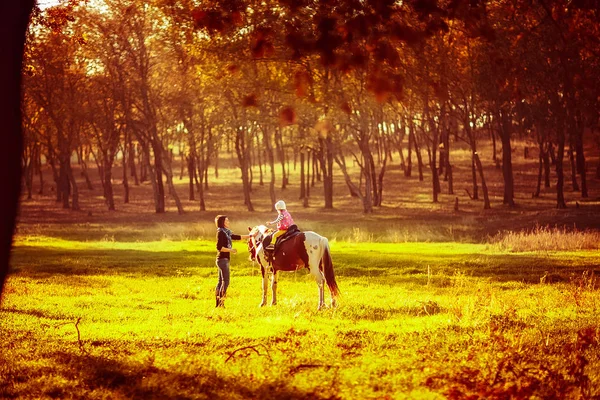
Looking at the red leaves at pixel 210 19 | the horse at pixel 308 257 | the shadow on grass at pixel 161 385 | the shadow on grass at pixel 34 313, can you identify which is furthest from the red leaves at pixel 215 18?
the shadow on grass at pixel 34 313

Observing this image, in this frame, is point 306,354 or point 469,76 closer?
point 306,354

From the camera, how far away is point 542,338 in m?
13.4

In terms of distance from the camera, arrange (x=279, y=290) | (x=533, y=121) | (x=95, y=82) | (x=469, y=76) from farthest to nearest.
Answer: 1. (x=95, y=82)
2. (x=533, y=121)
3. (x=469, y=76)
4. (x=279, y=290)

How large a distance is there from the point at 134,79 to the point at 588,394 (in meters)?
62.2

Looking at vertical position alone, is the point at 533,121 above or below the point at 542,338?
above

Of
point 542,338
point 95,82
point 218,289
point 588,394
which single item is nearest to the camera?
point 588,394

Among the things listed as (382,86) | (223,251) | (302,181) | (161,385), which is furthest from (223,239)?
(302,181)

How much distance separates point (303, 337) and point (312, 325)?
1.31 m

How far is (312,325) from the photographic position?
49.6 ft

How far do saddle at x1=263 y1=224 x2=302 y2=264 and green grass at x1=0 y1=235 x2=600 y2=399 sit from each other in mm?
1322

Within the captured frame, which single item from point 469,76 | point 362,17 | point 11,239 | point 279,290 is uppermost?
→ point 469,76

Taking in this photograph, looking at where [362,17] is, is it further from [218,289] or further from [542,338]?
[218,289]

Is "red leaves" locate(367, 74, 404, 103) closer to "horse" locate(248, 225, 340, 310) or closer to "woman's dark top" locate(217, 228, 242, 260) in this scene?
"horse" locate(248, 225, 340, 310)

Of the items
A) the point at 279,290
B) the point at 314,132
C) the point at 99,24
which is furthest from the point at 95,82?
the point at 279,290
